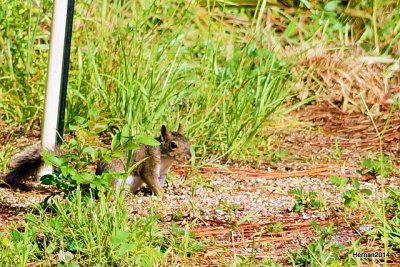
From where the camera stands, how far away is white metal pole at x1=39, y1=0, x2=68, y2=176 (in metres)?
5.59

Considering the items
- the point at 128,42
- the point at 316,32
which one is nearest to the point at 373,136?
the point at 316,32

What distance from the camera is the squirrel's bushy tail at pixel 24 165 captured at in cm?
564

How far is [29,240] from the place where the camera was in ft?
15.0

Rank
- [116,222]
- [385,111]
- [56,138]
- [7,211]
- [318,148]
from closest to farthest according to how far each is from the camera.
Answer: [116,222]
[7,211]
[56,138]
[318,148]
[385,111]

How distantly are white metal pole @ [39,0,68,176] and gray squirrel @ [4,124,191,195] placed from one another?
11cm

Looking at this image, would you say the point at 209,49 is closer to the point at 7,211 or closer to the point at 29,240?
the point at 7,211

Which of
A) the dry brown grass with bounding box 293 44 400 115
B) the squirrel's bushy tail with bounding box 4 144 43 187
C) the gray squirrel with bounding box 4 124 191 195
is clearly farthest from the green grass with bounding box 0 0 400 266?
the squirrel's bushy tail with bounding box 4 144 43 187

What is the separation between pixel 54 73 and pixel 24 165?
52cm

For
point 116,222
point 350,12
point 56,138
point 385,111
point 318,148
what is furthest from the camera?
point 350,12

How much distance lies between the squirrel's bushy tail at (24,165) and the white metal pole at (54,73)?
11 cm

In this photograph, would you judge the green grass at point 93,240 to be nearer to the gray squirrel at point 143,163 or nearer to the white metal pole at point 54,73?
the gray squirrel at point 143,163

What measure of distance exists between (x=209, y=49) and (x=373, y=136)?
4.15 feet

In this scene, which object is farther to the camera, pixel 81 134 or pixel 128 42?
pixel 128 42

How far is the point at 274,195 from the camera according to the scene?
5.71 metres
